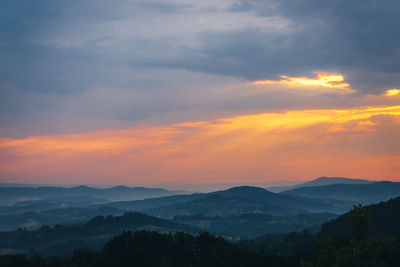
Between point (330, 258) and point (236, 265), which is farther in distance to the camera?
point (236, 265)

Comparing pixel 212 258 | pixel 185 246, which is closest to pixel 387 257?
pixel 212 258

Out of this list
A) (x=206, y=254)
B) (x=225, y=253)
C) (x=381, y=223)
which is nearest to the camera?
(x=225, y=253)

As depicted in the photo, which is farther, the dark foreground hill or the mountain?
the mountain

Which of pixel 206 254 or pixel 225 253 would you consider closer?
pixel 225 253

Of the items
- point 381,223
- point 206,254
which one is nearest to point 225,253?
point 206,254

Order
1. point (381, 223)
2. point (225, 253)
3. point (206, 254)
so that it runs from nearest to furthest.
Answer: point (225, 253)
point (206, 254)
point (381, 223)

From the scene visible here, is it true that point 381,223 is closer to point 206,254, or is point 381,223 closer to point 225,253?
point 206,254

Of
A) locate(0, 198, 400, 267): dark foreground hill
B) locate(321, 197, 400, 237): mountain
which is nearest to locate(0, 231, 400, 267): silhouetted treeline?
locate(0, 198, 400, 267): dark foreground hill

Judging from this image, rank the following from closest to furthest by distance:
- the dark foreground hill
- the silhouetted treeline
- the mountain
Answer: the silhouetted treeline
the dark foreground hill
the mountain

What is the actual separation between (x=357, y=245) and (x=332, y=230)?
396ft

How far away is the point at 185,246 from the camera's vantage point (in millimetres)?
108750

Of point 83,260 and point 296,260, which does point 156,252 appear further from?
point 296,260

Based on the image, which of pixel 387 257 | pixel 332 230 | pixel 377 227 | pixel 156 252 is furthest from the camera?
pixel 332 230

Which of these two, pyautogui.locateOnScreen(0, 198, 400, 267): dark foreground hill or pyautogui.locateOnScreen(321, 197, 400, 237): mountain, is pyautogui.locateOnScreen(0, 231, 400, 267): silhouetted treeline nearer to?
pyautogui.locateOnScreen(0, 198, 400, 267): dark foreground hill
